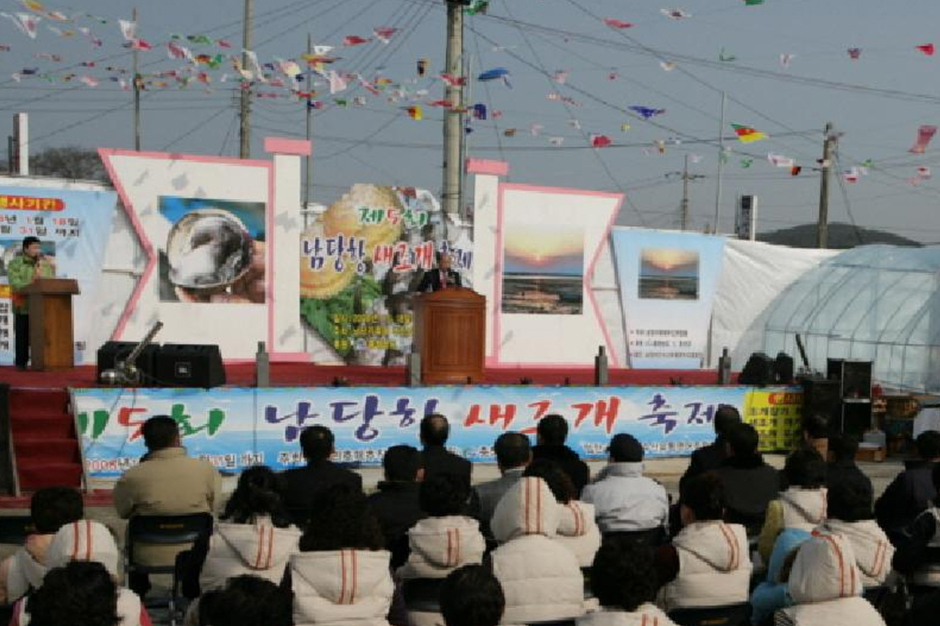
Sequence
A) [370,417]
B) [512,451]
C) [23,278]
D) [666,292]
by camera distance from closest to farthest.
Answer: [512,451]
[370,417]
[23,278]
[666,292]

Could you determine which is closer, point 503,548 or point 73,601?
point 73,601

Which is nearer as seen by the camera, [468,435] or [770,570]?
[770,570]

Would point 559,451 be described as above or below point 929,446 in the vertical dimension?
below

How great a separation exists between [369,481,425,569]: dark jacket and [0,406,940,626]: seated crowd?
0.01 meters

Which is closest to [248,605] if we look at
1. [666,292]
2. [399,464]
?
[399,464]

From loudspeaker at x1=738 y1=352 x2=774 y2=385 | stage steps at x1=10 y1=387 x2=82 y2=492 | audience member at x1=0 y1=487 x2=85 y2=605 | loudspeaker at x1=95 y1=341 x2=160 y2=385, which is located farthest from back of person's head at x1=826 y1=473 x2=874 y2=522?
loudspeaker at x1=738 y1=352 x2=774 y2=385

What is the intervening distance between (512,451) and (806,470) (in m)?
1.68

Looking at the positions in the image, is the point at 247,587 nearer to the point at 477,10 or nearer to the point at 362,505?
the point at 362,505

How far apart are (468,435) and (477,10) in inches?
408

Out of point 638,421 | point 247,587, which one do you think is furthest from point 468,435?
point 247,587

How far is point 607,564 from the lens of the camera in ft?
12.5

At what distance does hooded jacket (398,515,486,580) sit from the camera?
192 inches

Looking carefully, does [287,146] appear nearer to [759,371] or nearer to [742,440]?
[759,371]

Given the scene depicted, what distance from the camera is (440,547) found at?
16.0ft
